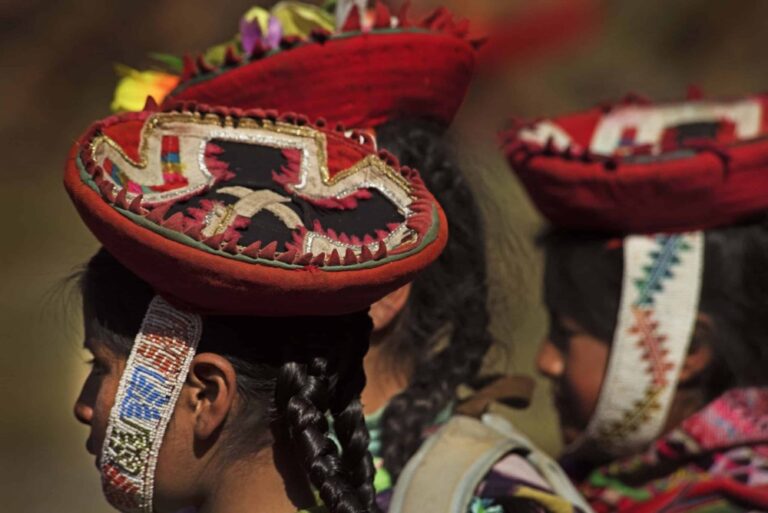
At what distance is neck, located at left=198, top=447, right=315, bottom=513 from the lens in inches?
72.1

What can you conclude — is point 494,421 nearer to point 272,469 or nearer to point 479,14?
point 272,469

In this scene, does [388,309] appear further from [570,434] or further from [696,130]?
[696,130]

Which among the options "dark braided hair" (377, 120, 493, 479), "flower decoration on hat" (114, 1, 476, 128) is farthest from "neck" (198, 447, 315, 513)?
"flower decoration on hat" (114, 1, 476, 128)

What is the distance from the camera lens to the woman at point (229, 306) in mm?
1671

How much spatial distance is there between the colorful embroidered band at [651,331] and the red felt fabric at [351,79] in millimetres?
862

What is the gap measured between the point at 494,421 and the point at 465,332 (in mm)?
239

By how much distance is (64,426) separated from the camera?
215 inches

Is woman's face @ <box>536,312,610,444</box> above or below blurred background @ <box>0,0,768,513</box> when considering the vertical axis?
above

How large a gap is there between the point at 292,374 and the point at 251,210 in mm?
229

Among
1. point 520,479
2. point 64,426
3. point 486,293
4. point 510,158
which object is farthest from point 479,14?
point 520,479

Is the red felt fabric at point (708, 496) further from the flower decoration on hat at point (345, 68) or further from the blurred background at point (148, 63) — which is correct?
the flower decoration on hat at point (345, 68)

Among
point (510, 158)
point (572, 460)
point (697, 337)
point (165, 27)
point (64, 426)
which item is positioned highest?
point (510, 158)

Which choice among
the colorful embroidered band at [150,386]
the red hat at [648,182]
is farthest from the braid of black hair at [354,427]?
the red hat at [648,182]

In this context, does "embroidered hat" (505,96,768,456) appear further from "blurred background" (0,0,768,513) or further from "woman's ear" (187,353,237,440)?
"woman's ear" (187,353,237,440)
